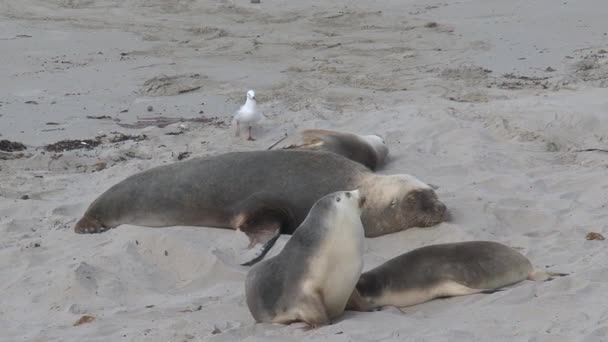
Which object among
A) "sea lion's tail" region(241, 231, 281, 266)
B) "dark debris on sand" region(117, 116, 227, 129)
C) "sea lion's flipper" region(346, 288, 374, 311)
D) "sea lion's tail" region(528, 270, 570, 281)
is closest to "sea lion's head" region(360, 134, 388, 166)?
"sea lion's tail" region(241, 231, 281, 266)

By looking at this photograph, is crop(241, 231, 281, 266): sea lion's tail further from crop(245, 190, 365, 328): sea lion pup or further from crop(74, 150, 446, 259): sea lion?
crop(245, 190, 365, 328): sea lion pup

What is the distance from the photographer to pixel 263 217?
18.9 feet

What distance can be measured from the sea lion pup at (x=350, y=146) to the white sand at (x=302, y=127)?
212 millimetres

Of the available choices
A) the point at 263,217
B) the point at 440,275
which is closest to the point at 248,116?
the point at 263,217

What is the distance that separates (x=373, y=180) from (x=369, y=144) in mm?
1172

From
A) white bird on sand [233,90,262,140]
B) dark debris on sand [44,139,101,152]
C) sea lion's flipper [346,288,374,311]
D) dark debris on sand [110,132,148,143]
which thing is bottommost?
dark debris on sand [44,139,101,152]

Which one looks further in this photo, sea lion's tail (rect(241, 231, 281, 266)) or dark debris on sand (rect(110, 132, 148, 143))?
dark debris on sand (rect(110, 132, 148, 143))

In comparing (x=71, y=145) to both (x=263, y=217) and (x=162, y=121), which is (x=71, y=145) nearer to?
(x=162, y=121)

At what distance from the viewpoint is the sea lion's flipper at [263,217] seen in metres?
5.61

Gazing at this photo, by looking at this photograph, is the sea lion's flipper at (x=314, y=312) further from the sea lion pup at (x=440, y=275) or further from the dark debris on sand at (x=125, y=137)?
the dark debris on sand at (x=125, y=137)

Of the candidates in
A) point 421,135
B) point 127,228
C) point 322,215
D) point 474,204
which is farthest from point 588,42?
point 322,215

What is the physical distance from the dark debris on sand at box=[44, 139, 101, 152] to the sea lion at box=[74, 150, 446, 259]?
1892 mm

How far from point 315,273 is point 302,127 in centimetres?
435

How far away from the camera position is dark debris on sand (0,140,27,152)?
26.1 feet
